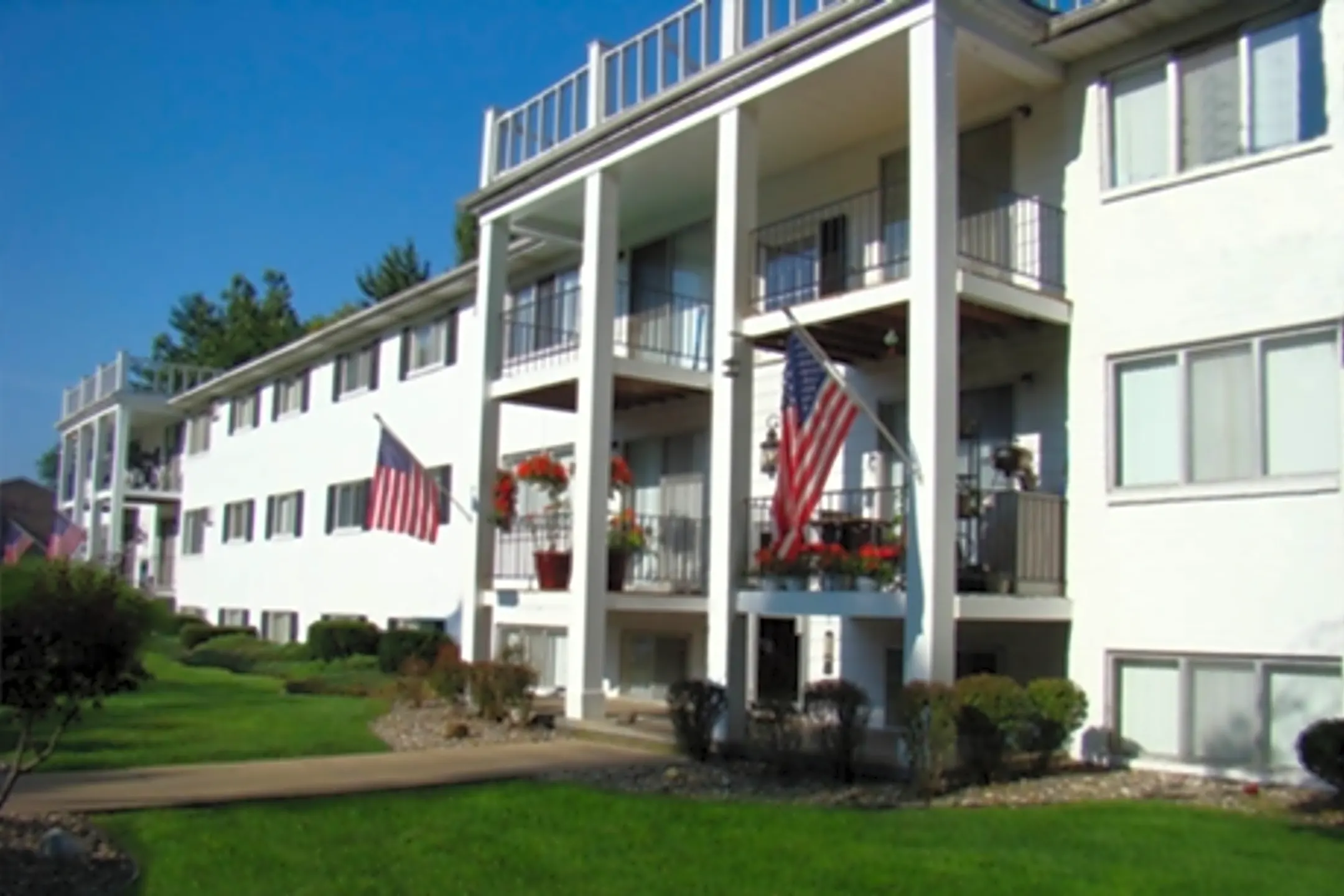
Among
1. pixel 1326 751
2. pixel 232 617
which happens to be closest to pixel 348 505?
pixel 232 617

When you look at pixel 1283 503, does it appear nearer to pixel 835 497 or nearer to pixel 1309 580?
pixel 1309 580

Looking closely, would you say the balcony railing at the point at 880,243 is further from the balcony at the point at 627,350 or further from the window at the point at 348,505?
the window at the point at 348,505

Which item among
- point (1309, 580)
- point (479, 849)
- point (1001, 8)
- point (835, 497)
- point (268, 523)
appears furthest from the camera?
point (268, 523)

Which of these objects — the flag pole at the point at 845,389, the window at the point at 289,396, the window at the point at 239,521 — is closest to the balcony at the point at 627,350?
the flag pole at the point at 845,389

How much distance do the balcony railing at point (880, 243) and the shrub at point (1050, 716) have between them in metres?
4.46

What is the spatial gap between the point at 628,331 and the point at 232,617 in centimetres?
2322

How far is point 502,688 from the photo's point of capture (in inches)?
659

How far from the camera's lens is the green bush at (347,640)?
87.2 feet

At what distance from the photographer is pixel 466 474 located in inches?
969

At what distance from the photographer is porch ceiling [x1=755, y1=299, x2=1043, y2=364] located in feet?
47.1

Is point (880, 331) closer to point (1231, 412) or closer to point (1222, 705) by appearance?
point (1231, 412)

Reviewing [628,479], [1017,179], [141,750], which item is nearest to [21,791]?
[141,750]

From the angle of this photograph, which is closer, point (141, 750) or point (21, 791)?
point (21, 791)

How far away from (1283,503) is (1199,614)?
138cm
